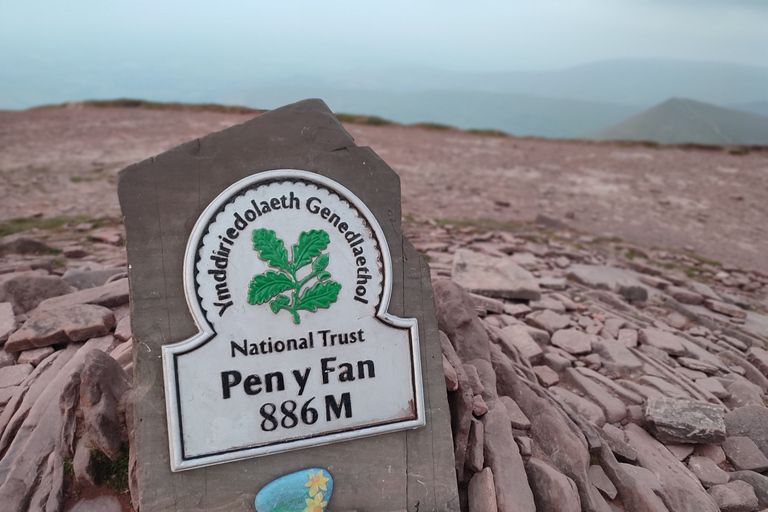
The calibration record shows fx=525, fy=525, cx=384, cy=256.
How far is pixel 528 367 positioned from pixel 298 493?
2.39 m

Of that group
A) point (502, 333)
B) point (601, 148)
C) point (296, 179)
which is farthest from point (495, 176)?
point (296, 179)

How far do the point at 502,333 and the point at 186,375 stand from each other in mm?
2927

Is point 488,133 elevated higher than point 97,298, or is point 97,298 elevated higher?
point 97,298

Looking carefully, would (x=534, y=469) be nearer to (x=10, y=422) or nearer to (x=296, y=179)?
(x=296, y=179)

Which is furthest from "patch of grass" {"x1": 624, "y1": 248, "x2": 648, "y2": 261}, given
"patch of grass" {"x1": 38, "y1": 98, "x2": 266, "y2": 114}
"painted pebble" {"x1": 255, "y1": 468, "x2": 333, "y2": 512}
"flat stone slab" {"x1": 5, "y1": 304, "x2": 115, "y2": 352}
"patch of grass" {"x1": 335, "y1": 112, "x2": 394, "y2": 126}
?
"patch of grass" {"x1": 38, "y1": 98, "x2": 266, "y2": 114}

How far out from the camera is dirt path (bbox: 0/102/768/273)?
1053 cm

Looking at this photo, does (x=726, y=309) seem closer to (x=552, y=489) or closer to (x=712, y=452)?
(x=712, y=452)

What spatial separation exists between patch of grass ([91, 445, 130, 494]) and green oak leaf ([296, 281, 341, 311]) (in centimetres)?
137

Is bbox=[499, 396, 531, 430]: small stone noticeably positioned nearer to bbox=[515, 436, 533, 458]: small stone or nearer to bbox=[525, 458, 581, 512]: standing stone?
bbox=[515, 436, 533, 458]: small stone

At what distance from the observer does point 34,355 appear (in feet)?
12.6

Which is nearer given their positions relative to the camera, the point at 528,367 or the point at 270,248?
the point at 270,248

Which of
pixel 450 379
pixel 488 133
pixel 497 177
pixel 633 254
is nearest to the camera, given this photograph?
pixel 450 379

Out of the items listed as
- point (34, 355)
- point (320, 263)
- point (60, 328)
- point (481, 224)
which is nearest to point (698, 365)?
point (320, 263)

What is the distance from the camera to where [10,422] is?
3.28 metres
